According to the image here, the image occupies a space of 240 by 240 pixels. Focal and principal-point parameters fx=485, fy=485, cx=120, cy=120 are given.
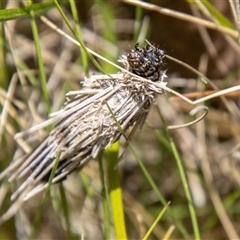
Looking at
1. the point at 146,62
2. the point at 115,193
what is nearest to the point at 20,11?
the point at 146,62

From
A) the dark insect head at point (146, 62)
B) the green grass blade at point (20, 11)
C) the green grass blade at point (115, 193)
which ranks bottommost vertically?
the green grass blade at point (115, 193)

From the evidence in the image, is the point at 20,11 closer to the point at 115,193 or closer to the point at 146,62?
the point at 146,62

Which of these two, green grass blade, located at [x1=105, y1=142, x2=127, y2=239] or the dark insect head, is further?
green grass blade, located at [x1=105, y1=142, x2=127, y2=239]

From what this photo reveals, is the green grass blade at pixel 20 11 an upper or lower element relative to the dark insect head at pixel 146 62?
upper

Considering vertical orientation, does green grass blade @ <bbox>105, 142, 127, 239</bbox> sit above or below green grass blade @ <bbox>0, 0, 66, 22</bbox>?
below

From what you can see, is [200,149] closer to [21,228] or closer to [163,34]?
[163,34]

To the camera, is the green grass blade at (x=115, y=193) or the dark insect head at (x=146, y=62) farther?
the green grass blade at (x=115, y=193)

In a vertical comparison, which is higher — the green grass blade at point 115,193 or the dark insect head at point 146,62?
the dark insect head at point 146,62

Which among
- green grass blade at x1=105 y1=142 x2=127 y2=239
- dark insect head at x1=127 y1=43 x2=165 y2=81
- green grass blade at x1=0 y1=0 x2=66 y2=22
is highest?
green grass blade at x1=0 y1=0 x2=66 y2=22

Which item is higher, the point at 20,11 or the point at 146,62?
the point at 20,11
